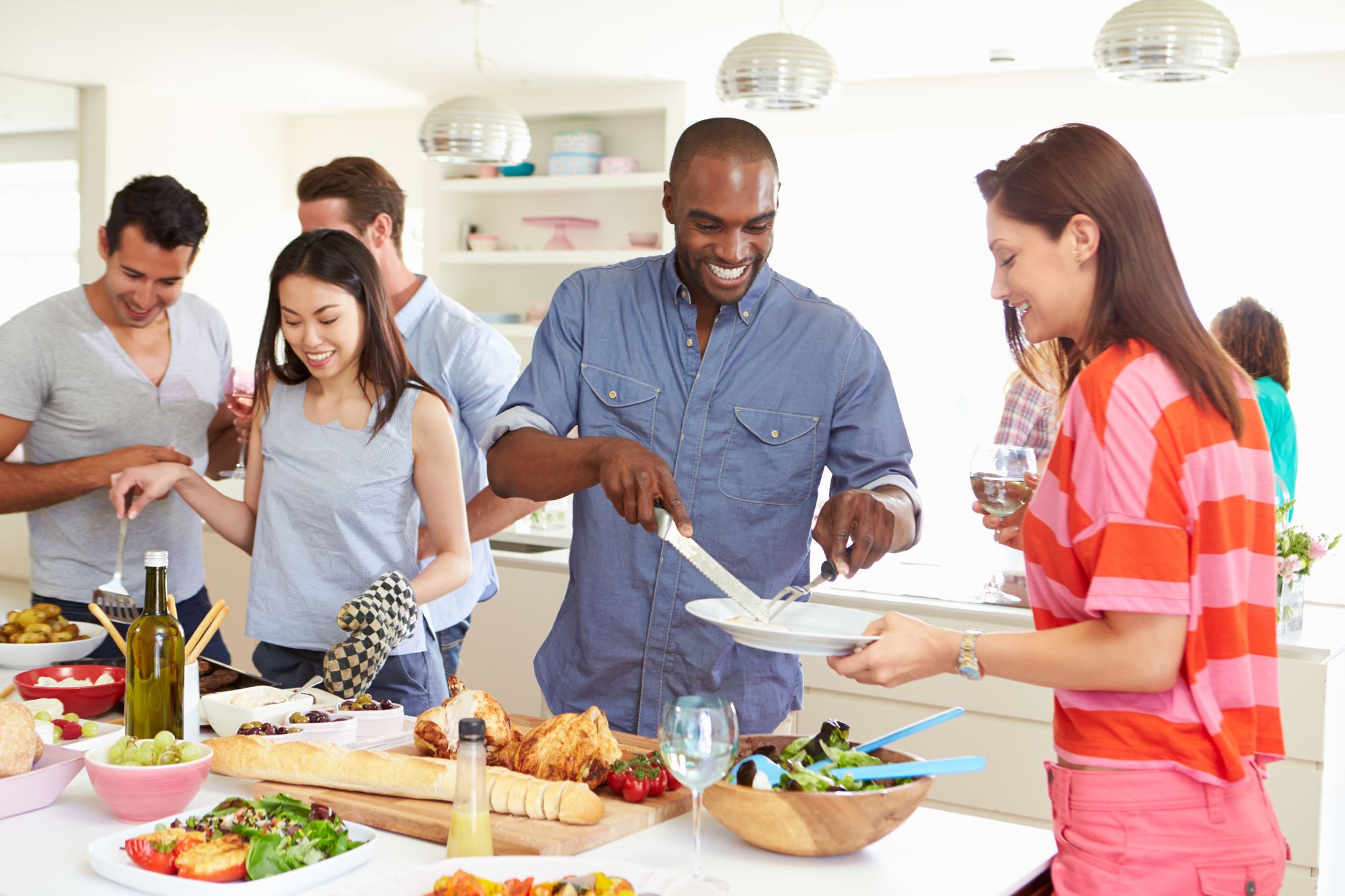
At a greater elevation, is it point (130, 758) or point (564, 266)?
point (564, 266)

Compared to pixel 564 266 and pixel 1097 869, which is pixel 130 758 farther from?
pixel 564 266

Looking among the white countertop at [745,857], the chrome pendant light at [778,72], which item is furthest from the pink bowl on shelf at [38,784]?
the chrome pendant light at [778,72]

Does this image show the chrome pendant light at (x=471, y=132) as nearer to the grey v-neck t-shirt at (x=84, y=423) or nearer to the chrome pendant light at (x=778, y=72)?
the chrome pendant light at (x=778, y=72)

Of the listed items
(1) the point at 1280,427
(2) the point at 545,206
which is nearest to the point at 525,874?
(1) the point at 1280,427

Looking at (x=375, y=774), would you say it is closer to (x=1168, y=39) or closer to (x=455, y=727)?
(x=455, y=727)

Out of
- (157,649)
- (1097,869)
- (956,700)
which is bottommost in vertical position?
(956,700)

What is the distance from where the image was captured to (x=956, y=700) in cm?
335

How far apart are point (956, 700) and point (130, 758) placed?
2.30 metres

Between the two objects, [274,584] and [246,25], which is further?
[246,25]

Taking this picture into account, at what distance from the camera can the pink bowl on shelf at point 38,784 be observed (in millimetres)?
1550

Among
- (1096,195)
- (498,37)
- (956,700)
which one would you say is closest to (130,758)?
(1096,195)

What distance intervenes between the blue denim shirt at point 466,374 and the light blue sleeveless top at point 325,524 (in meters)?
0.43

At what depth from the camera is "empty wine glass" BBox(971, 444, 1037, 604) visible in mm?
2420

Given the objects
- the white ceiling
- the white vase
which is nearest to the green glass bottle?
the white vase
